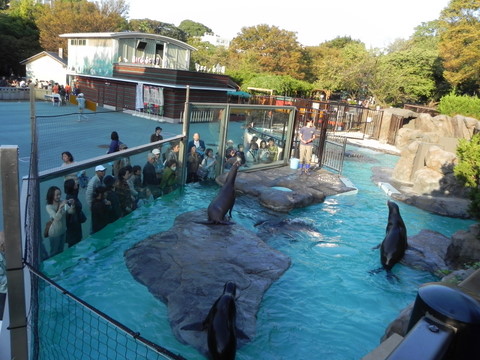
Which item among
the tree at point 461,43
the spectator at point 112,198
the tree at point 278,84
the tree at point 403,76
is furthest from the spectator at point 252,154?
the tree at point 403,76

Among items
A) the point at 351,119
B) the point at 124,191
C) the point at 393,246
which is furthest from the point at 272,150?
the point at 351,119

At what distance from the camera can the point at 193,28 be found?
3917 inches

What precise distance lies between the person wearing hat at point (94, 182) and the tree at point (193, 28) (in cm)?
9774

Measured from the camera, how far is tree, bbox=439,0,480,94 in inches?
1107

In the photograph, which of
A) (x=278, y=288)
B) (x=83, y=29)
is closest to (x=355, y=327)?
(x=278, y=288)

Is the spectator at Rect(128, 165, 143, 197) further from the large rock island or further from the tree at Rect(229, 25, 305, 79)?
the tree at Rect(229, 25, 305, 79)

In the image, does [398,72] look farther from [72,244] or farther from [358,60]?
[72,244]

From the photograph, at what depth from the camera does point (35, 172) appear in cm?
467

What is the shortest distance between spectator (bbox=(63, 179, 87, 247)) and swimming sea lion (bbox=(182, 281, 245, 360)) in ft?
8.96

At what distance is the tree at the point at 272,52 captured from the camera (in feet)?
127

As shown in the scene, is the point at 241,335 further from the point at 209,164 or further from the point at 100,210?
the point at 209,164

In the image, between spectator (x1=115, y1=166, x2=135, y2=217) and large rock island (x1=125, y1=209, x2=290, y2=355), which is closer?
large rock island (x1=125, y1=209, x2=290, y2=355)

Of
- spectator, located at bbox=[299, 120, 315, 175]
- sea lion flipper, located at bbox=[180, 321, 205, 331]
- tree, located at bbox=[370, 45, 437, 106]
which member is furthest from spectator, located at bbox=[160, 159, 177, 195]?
tree, located at bbox=[370, 45, 437, 106]

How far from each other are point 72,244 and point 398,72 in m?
32.3
